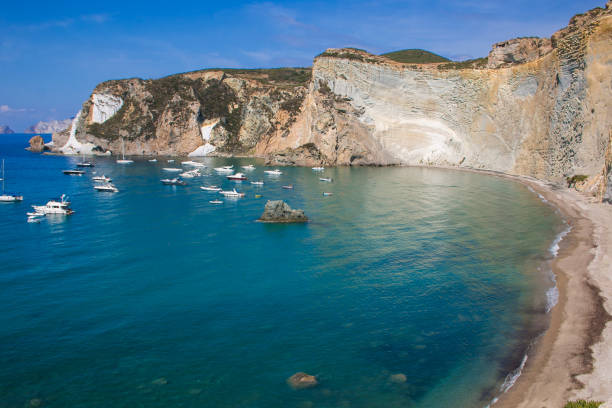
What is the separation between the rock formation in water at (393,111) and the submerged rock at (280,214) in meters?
36.7

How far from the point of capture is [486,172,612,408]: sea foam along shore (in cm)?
1658

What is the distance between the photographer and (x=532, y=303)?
26078 mm

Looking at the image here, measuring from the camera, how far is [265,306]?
25.7 m

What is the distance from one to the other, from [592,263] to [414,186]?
45575 millimetres

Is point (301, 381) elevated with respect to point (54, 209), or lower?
lower

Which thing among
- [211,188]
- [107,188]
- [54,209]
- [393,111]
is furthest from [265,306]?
[393,111]

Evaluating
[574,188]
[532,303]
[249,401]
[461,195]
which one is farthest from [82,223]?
[574,188]

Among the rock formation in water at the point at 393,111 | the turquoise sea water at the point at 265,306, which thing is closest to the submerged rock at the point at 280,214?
the turquoise sea water at the point at 265,306

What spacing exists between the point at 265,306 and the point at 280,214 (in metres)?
23.1

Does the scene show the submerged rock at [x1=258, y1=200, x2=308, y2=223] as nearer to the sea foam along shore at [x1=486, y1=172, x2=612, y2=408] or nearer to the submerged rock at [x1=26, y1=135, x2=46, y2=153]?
the sea foam along shore at [x1=486, y1=172, x2=612, y2=408]

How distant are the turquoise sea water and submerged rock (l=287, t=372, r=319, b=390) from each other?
0.31 metres

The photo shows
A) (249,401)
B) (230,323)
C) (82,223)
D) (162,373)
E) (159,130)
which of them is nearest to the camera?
(249,401)

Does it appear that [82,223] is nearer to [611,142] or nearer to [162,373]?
[162,373]

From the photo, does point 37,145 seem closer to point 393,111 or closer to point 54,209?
point 54,209
